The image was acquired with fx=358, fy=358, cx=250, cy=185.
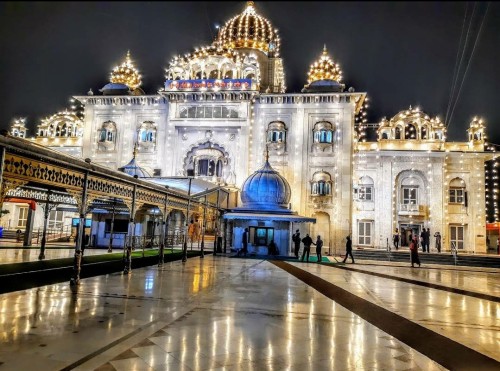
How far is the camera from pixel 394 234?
3228cm

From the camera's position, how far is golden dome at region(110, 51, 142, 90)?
36188mm

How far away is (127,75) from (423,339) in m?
37.2

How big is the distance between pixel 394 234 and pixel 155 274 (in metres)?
26.1

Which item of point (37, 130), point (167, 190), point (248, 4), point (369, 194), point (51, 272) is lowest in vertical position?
point (51, 272)

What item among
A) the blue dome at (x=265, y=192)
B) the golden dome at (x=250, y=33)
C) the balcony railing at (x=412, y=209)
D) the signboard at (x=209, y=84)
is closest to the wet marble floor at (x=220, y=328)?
the blue dome at (x=265, y=192)

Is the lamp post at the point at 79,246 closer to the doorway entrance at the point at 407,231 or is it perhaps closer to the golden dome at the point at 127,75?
the golden dome at the point at 127,75

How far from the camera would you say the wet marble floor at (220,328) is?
4.27 meters

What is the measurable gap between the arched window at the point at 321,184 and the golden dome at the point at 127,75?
20.6m

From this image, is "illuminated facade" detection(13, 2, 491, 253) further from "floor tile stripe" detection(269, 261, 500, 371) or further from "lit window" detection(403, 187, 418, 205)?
"floor tile stripe" detection(269, 261, 500, 371)

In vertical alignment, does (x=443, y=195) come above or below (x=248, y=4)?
below

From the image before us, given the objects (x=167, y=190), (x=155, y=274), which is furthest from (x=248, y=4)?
(x=155, y=274)

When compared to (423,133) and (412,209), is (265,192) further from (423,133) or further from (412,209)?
(423,133)

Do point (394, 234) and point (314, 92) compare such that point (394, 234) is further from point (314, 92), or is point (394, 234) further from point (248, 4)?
point (248, 4)

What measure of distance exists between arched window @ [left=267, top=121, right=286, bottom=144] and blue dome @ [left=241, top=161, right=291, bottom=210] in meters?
4.23
